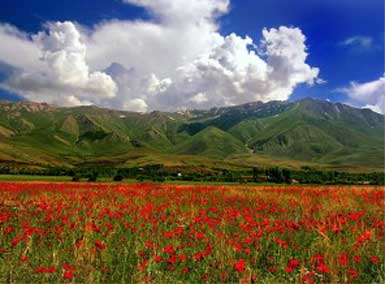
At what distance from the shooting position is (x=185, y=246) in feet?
26.0

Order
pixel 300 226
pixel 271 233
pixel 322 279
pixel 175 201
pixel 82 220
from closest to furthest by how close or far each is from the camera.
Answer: pixel 322 279 → pixel 271 233 → pixel 300 226 → pixel 82 220 → pixel 175 201

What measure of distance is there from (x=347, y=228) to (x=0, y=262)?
7788 mm

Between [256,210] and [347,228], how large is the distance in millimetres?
3019

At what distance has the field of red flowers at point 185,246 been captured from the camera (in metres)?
6.34

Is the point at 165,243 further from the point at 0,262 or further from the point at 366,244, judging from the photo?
the point at 366,244

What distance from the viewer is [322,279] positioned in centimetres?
627

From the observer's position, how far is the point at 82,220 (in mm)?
10211

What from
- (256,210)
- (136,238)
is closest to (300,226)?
(256,210)

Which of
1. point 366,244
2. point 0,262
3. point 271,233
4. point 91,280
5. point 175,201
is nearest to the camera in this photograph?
point 91,280

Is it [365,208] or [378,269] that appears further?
[365,208]

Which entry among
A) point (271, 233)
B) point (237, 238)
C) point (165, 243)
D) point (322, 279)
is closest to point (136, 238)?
point (165, 243)

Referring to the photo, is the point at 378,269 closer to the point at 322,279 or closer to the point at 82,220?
the point at 322,279

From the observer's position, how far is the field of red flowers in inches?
250

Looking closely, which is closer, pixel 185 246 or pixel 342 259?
pixel 342 259
